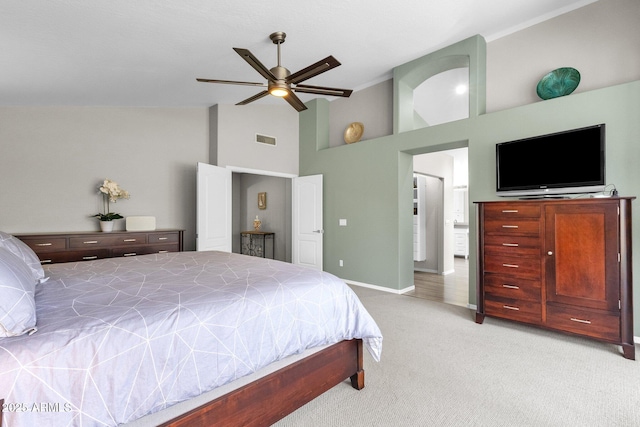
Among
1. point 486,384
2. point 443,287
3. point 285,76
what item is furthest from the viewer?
point 443,287

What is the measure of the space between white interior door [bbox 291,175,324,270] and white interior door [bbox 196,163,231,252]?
141cm

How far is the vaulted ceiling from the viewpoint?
94.7 inches

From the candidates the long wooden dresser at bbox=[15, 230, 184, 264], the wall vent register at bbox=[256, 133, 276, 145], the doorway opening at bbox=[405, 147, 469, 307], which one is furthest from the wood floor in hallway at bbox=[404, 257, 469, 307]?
the long wooden dresser at bbox=[15, 230, 184, 264]

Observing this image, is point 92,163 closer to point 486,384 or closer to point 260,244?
point 260,244

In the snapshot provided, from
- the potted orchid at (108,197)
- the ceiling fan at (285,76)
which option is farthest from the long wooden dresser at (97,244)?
the ceiling fan at (285,76)

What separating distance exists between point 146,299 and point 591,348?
3.51m

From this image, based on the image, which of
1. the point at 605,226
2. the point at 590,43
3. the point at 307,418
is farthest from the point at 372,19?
the point at 307,418

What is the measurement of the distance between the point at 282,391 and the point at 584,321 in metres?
2.73

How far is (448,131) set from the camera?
4.01 m

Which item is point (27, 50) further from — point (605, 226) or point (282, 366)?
point (605, 226)

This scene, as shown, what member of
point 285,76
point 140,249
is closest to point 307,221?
point 140,249

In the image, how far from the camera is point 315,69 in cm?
251

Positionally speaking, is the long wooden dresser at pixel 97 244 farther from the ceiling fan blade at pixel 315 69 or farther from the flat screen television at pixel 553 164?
the flat screen television at pixel 553 164

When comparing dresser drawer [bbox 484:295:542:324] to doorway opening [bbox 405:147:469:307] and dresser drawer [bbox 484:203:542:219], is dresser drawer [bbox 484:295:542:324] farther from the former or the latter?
doorway opening [bbox 405:147:469:307]
